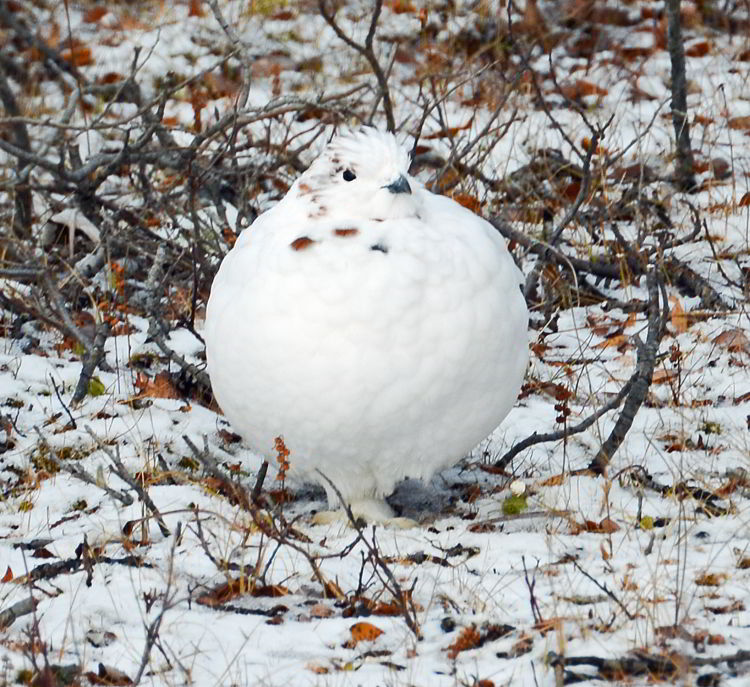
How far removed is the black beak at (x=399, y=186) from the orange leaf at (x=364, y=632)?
3.61ft

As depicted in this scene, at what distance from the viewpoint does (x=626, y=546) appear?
3.35 meters

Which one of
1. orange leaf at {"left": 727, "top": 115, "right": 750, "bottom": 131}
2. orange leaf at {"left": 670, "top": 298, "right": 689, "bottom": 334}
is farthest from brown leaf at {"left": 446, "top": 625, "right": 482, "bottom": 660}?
orange leaf at {"left": 727, "top": 115, "right": 750, "bottom": 131}

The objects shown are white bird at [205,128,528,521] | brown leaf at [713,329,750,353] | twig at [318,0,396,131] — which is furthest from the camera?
twig at [318,0,396,131]

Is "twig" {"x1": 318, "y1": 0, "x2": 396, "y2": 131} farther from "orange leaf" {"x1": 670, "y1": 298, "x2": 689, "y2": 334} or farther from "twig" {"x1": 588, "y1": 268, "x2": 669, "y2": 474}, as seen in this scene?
"twig" {"x1": 588, "y1": 268, "x2": 669, "y2": 474}

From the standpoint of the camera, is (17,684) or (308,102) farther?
(308,102)

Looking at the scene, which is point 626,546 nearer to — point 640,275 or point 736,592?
point 736,592

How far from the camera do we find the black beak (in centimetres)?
343

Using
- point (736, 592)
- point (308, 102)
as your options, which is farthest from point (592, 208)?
point (736, 592)

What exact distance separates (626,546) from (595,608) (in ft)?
1.41

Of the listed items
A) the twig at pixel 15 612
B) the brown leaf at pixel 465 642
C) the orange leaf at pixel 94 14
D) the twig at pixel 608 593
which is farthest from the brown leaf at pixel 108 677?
the orange leaf at pixel 94 14

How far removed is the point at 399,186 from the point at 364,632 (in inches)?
44.5

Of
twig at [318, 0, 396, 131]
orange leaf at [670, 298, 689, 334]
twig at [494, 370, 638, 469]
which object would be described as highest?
twig at [318, 0, 396, 131]

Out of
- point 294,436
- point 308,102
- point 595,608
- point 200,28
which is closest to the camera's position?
point 595,608

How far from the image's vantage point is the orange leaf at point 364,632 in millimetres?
2910
